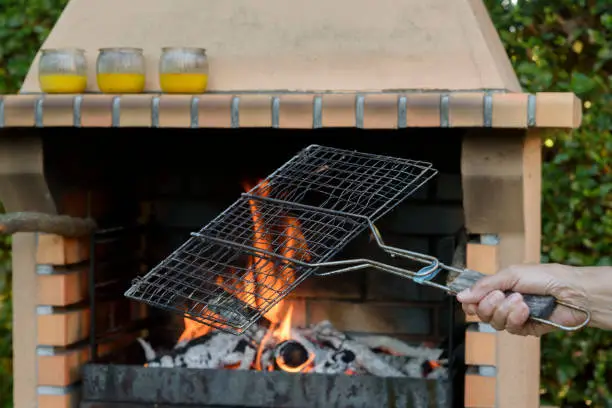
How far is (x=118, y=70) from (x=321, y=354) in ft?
3.72

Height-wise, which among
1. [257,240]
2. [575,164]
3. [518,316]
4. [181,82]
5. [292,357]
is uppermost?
[181,82]

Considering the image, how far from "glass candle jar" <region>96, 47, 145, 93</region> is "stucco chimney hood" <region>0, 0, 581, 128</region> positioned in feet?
0.23

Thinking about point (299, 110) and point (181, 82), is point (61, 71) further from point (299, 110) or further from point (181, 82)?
point (299, 110)

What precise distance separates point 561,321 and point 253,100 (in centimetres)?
119

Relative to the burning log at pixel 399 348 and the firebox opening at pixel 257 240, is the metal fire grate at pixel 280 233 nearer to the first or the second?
the firebox opening at pixel 257 240

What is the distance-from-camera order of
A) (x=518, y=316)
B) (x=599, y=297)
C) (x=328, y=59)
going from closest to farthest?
(x=518, y=316)
(x=599, y=297)
(x=328, y=59)

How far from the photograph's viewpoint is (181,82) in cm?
299

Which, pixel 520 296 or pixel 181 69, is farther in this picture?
pixel 181 69

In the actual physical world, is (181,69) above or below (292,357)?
above

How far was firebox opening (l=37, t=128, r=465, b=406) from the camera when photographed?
335 cm

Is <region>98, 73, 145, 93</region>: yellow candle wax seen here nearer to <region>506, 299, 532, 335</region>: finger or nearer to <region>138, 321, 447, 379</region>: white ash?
<region>138, 321, 447, 379</region>: white ash

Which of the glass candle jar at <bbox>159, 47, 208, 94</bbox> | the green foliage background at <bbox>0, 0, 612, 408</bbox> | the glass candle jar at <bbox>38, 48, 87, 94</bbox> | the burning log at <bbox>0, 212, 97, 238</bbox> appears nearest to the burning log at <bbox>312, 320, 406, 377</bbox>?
the green foliage background at <bbox>0, 0, 612, 408</bbox>

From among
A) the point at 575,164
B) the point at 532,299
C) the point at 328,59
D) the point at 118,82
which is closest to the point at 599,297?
the point at 532,299

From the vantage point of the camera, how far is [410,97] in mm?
2809
